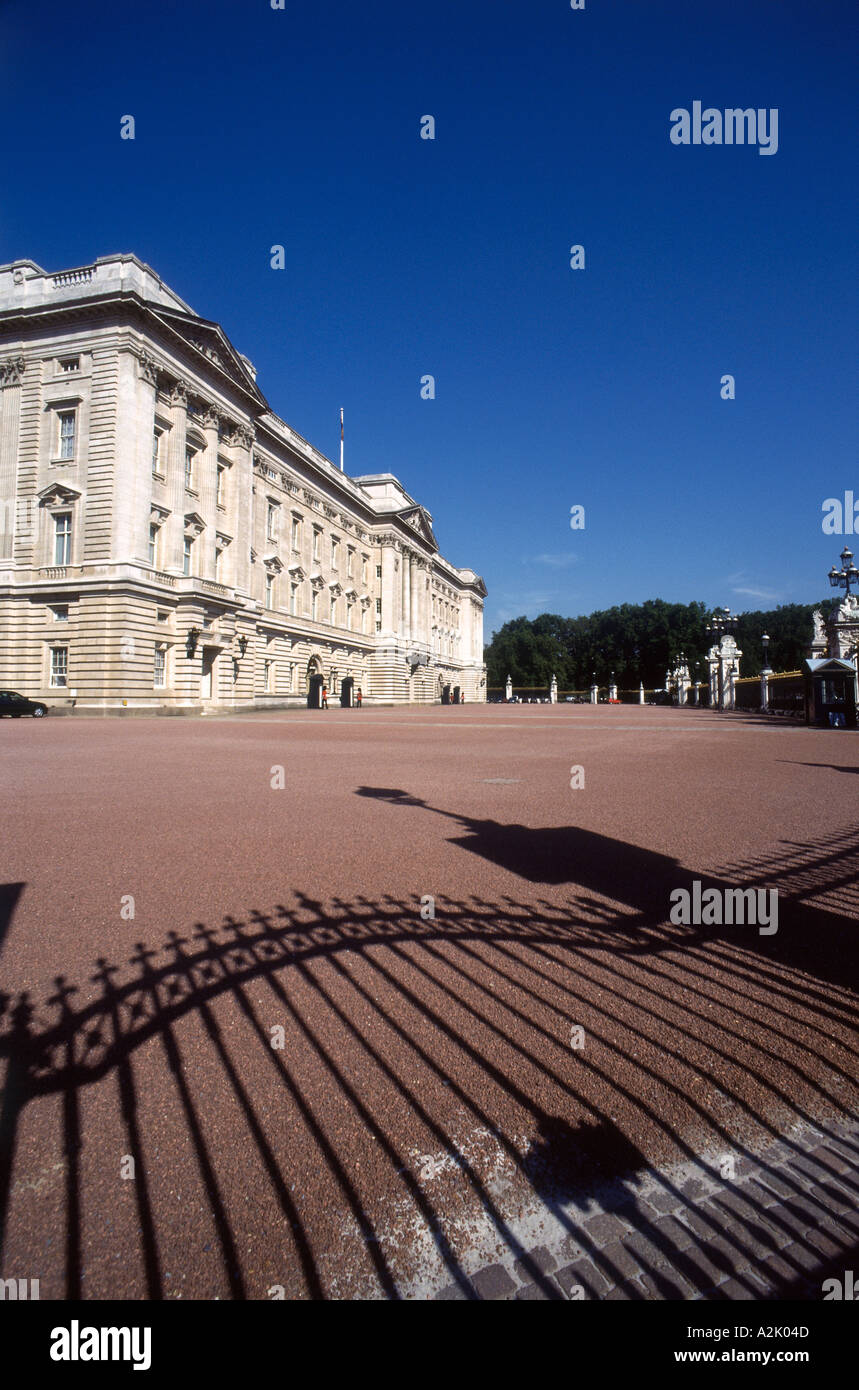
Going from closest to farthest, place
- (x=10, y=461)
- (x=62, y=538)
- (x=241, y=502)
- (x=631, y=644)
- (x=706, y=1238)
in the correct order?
(x=706, y=1238), (x=62, y=538), (x=10, y=461), (x=241, y=502), (x=631, y=644)

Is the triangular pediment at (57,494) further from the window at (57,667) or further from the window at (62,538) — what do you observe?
the window at (57,667)

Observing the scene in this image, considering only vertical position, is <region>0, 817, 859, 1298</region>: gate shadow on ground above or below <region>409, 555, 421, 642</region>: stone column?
below

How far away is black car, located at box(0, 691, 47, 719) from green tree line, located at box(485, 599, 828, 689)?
283 ft

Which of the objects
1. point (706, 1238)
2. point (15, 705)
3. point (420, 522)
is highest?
point (420, 522)

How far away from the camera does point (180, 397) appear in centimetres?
3381

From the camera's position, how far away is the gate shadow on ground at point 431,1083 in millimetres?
1990

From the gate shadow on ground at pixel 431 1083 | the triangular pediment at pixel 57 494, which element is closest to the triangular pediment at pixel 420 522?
the triangular pediment at pixel 57 494

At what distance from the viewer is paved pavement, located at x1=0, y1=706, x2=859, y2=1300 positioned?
196cm

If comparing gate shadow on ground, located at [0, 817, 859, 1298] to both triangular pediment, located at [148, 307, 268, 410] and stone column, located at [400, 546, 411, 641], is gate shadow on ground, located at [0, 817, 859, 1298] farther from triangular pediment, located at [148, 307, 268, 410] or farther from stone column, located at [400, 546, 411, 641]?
stone column, located at [400, 546, 411, 641]

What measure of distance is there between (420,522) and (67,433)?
150 ft

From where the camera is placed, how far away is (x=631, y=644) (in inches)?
4272

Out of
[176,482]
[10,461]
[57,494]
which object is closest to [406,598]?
[176,482]

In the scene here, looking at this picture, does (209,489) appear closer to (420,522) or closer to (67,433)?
(67,433)

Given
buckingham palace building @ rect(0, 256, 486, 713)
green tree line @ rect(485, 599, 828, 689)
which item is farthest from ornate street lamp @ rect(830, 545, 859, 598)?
green tree line @ rect(485, 599, 828, 689)
